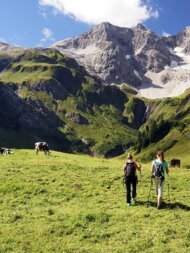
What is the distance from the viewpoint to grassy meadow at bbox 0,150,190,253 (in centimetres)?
2241

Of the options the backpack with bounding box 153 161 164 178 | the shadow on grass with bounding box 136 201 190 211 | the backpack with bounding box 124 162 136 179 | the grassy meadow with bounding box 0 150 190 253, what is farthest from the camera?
the backpack with bounding box 124 162 136 179

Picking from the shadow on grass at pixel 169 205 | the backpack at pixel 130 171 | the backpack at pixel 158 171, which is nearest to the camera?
the shadow on grass at pixel 169 205

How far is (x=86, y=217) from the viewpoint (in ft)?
→ 86.3

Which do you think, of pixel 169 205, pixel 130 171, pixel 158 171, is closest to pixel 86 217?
pixel 130 171

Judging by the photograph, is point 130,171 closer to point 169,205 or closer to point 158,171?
point 158,171

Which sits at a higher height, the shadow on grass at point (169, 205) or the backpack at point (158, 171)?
the backpack at point (158, 171)

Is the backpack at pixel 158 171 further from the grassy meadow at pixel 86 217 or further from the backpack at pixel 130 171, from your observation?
the grassy meadow at pixel 86 217

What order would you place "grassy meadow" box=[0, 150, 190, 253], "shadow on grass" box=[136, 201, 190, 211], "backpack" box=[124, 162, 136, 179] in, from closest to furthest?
"grassy meadow" box=[0, 150, 190, 253], "shadow on grass" box=[136, 201, 190, 211], "backpack" box=[124, 162, 136, 179]

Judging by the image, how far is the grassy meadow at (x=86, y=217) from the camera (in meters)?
22.4

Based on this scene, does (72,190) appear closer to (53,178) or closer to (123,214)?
(53,178)

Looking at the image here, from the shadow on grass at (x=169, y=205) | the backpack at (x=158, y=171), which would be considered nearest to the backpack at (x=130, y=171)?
the backpack at (x=158, y=171)

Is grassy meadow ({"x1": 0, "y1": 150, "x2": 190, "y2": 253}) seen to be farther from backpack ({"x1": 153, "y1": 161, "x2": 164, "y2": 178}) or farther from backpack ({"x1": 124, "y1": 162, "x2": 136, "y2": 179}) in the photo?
backpack ({"x1": 153, "y1": 161, "x2": 164, "y2": 178})

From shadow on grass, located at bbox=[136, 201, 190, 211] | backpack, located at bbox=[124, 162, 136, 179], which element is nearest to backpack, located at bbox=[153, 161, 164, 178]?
backpack, located at bbox=[124, 162, 136, 179]

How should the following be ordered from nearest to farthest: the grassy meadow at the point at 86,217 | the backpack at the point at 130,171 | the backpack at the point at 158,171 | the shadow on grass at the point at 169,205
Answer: the grassy meadow at the point at 86,217, the shadow on grass at the point at 169,205, the backpack at the point at 158,171, the backpack at the point at 130,171
